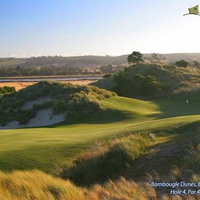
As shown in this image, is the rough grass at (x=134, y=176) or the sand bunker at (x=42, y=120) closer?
the rough grass at (x=134, y=176)

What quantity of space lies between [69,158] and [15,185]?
13.3 ft

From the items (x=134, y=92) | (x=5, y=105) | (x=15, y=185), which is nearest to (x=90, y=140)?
(x=15, y=185)

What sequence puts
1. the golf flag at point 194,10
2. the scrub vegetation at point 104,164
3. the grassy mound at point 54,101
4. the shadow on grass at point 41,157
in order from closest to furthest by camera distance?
the scrub vegetation at point 104,164 → the shadow on grass at point 41,157 → the golf flag at point 194,10 → the grassy mound at point 54,101

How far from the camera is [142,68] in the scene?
154ft

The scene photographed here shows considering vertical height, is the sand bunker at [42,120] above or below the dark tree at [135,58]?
below

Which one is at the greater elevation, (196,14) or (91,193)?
Result: (196,14)

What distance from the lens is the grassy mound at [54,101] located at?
29.0m

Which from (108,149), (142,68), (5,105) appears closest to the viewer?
(108,149)

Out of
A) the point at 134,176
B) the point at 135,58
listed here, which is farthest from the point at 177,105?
the point at 135,58

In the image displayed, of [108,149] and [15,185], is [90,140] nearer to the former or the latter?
[108,149]

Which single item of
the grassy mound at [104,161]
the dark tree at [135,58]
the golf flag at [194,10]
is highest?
the golf flag at [194,10]

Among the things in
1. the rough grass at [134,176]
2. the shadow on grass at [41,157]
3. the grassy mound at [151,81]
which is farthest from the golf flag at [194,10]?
the grassy mound at [151,81]

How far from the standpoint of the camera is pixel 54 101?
30.8 metres

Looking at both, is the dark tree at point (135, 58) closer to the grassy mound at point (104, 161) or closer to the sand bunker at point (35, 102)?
the sand bunker at point (35, 102)
